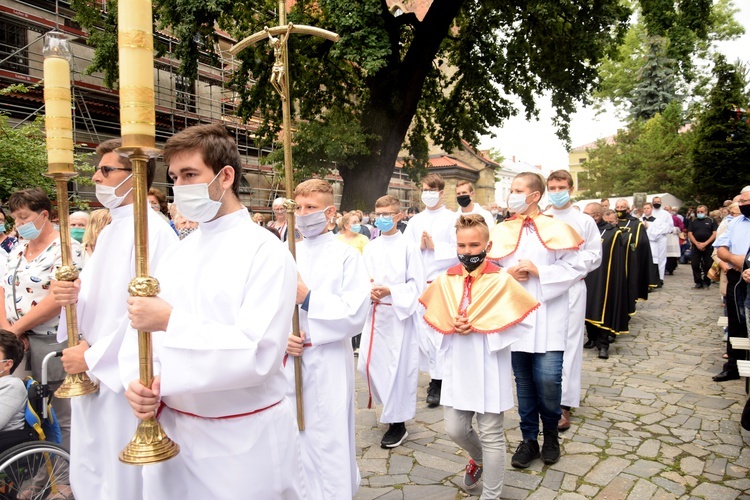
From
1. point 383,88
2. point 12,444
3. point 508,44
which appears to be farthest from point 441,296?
point 508,44

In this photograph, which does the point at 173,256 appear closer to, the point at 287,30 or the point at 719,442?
the point at 287,30

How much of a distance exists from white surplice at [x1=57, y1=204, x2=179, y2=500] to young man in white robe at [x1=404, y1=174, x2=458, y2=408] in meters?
3.54

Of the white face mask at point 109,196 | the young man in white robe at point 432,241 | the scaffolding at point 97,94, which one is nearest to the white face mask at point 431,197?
the young man in white robe at point 432,241

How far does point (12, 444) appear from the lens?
3430mm

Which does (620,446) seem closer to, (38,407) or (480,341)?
(480,341)

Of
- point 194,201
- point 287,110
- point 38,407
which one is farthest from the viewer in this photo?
point 38,407

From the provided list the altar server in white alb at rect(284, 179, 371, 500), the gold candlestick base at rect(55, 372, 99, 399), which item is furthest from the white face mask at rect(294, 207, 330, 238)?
the gold candlestick base at rect(55, 372, 99, 399)

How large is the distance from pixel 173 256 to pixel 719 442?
477cm

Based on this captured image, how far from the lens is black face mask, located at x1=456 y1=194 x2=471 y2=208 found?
657 centimetres

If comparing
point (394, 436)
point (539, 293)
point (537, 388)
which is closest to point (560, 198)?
point (539, 293)

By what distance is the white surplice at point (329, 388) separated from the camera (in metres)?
3.35

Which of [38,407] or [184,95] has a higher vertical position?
[184,95]

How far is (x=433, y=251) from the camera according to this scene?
6.64 m

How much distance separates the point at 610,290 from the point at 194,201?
7.53 m
